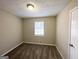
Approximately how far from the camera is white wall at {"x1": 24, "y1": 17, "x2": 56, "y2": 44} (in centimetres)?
503

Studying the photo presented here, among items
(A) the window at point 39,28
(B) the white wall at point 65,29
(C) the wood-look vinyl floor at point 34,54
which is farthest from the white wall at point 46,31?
(B) the white wall at point 65,29

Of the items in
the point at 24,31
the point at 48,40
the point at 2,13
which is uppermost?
the point at 2,13

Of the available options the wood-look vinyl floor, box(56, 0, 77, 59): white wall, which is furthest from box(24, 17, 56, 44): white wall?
box(56, 0, 77, 59): white wall

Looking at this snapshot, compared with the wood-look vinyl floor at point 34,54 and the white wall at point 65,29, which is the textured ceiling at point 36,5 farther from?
the wood-look vinyl floor at point 34,54

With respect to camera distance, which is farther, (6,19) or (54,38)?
(54,38)

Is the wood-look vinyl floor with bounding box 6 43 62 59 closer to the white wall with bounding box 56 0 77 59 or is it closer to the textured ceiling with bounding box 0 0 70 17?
the white wall with bounding box 56 0 77 59

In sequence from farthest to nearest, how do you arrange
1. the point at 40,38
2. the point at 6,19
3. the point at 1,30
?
the point at 40,38 < the point at 6,19 < the point at 1,30

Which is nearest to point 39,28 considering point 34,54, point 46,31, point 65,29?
point 46,31

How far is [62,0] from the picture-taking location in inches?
83.7

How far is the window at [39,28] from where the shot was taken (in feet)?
17.4

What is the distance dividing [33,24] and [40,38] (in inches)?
51.7

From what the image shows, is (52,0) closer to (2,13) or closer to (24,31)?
(2,13)

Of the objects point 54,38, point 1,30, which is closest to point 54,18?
point 54,38

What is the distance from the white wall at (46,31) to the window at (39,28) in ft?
0.87
